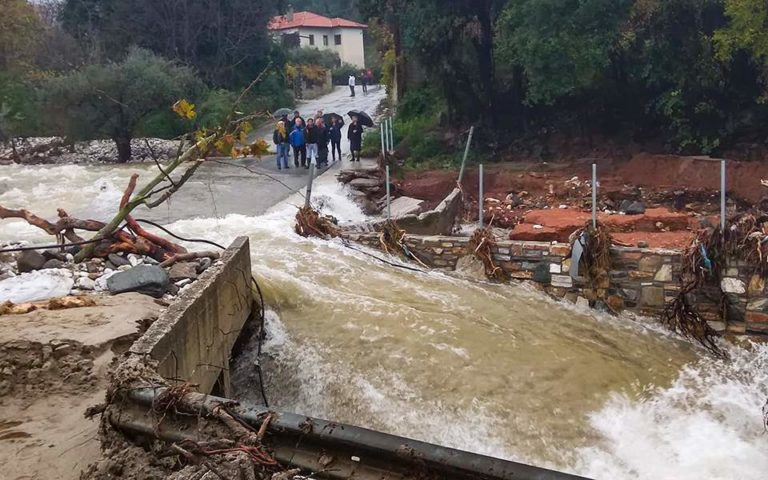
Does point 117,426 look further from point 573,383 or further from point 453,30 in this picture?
point 453,30

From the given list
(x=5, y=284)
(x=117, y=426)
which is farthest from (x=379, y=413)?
(x=5, y=284)

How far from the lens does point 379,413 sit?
7.47 m

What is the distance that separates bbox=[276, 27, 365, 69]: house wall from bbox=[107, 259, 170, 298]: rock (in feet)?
181

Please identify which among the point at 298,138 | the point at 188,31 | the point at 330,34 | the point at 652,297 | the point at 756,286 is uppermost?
the point at 330,34

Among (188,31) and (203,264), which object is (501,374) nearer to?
(203,264)

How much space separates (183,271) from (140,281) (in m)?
0.80

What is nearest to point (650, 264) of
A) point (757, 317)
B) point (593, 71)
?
point (757, 317)

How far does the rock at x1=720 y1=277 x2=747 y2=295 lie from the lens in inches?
375

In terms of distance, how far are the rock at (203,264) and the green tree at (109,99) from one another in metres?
18.0

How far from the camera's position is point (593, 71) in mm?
20297

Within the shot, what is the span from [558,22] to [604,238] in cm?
1089

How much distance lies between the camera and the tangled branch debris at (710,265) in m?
9.38

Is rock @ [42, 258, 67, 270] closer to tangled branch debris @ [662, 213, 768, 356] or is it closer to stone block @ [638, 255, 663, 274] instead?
stone block @ [638, 255, 663, 274]

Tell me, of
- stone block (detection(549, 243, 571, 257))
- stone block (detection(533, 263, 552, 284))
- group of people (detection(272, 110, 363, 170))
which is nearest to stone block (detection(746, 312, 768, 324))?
stone block (detection(549, 243, 571, 257))
